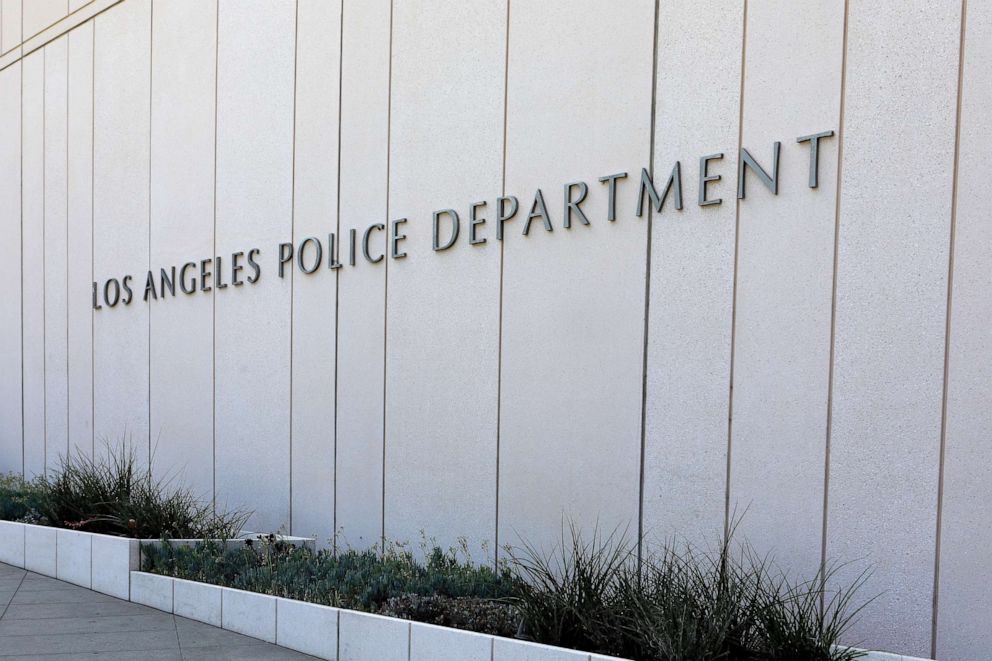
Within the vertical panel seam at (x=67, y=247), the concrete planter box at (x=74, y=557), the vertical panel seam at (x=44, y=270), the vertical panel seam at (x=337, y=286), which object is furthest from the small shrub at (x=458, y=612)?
the vertical panel seam at (x=44, y=270)

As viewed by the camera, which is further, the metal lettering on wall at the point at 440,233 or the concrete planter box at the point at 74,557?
the concrete planter box at the point at 74,557

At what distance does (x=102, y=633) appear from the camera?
6559 millimetres

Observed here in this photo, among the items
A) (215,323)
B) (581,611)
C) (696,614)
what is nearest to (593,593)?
(581,611)

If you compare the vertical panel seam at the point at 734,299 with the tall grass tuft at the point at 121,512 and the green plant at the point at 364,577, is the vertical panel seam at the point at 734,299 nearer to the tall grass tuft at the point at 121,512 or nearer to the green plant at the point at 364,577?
the green plant at the point at 364,577

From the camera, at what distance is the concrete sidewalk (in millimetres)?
6086

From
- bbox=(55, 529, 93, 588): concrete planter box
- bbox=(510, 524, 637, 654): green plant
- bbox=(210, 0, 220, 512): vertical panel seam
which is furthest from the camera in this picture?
bbox=(210, 0, 220, 512): vertical panel seam

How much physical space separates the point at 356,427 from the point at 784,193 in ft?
14.1

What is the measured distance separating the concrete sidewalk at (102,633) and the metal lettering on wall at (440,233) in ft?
10.7

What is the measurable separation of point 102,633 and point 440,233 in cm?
374

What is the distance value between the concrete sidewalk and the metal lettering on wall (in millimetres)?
3270

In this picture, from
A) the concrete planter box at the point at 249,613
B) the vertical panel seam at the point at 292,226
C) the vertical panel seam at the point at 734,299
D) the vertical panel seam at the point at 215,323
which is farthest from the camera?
the vertical panel seam at the point at 215,323

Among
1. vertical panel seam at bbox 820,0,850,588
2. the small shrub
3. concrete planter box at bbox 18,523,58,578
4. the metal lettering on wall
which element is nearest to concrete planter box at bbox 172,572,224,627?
the small shrub

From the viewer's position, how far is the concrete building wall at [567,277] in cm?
545

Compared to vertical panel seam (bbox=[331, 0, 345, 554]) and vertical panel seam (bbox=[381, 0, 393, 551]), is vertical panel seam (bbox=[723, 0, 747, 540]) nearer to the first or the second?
vertical panel seam (bbox=[381, 0, 393, 551])
